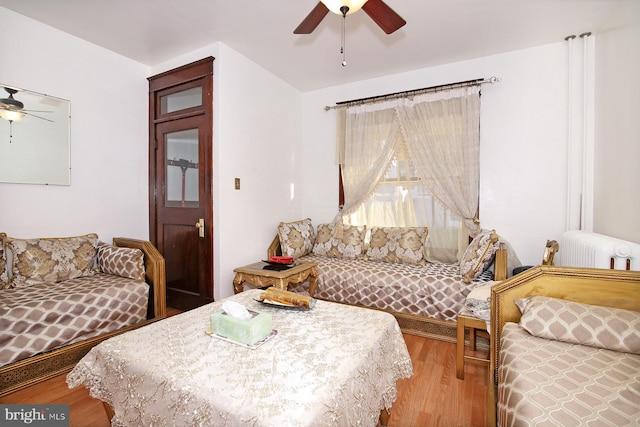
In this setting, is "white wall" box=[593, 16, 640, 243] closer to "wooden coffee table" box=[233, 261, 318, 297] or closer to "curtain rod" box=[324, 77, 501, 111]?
"curtain rod" box=[324, 77, 501, 111]

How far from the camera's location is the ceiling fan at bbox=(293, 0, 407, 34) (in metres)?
1.54

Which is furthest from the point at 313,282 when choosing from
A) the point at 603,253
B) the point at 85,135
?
the point at 85,135

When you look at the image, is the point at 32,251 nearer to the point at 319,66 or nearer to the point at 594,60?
the point at 319,66

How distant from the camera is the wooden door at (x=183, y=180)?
294 centimetres

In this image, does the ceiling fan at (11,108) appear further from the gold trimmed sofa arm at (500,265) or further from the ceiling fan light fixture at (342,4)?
the gold trimmed sofa arm at (500,265)

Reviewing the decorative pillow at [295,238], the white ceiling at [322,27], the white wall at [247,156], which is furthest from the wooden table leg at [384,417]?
the white ceiling at [322,27]

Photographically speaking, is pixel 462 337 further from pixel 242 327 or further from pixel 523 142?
pixel 523 142

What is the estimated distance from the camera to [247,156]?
317 cm

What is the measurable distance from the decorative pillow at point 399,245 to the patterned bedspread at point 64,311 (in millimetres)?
2338

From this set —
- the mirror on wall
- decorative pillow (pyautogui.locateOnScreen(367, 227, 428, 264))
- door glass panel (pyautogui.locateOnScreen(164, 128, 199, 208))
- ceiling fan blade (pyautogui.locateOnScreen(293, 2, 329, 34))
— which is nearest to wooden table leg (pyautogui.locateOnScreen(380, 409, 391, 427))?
decorative pillow (pyautogui.locateOnScreen(367, 227, 428, 264))

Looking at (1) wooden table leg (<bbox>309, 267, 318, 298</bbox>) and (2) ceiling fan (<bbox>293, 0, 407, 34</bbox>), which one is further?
(1) wooden table leg (<bbox>309, 267, 318, 298</bbox>)

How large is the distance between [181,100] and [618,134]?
156 inches

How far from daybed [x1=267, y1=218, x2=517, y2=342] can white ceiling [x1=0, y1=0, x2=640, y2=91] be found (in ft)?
6.04

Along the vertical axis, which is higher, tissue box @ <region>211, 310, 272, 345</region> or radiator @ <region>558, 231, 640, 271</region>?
radiator @ <region>558, 231, 640, 271</region>
